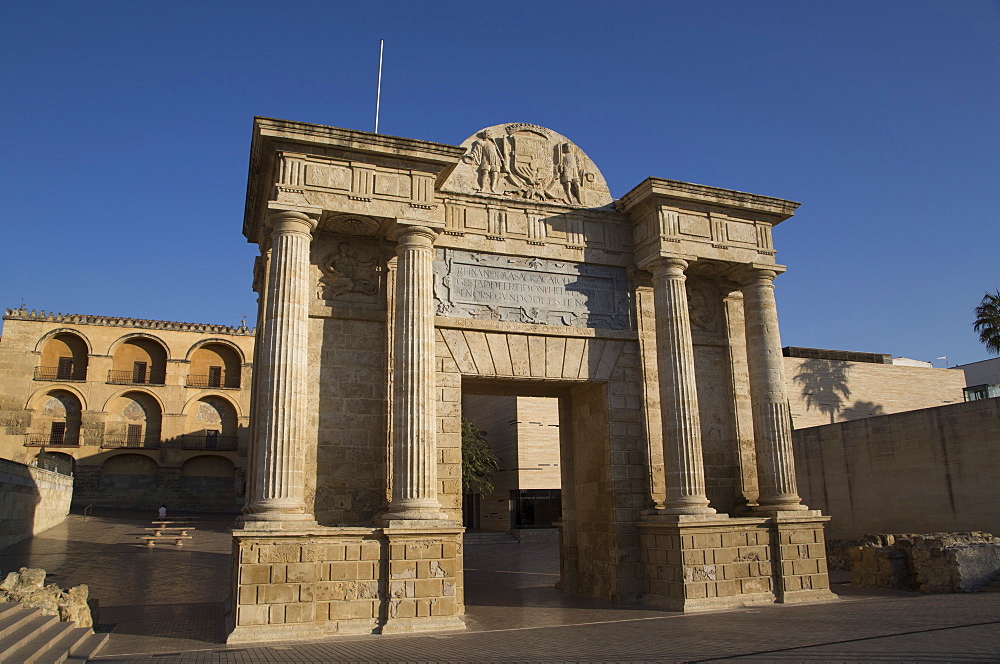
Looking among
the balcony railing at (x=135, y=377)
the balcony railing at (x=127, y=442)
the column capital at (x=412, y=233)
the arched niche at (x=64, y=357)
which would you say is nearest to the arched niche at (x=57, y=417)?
the arched niche at (x=64, y=357)

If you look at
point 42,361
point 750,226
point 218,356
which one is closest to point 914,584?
point 750,226

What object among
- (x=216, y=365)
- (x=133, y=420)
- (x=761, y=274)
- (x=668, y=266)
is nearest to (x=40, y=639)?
(x=668, y=266)

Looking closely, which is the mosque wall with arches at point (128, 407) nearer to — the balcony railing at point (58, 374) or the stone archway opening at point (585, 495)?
the balcony railing at point (58, 374)

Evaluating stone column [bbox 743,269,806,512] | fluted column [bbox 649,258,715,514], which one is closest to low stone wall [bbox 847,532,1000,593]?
stone column [bbox 743,269,806,512]

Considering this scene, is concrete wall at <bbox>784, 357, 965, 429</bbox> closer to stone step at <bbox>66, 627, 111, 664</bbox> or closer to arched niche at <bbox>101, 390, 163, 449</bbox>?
stone step at <bbox>66, 627, 111, 664</bbox>

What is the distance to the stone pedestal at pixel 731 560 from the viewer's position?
38.3 ft

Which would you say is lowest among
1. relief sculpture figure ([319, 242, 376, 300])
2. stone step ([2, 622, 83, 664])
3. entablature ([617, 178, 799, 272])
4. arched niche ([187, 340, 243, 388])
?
stone step ([2, 622, 83, 664])

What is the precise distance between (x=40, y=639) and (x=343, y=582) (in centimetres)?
349

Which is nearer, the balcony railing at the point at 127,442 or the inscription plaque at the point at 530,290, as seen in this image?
the inscription plaque at the point at 530,290

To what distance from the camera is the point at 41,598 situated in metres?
8.87

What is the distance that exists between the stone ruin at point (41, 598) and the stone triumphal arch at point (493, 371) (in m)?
1.84

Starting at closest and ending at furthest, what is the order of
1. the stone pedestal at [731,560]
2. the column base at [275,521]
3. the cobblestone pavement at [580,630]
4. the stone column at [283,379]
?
the cobblestone pavement at [580,630]
the column base at [275,521]
the stone column at [283,379]
the stone pedestal at [731,560]

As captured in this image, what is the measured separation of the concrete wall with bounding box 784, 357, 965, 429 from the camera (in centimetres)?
3198

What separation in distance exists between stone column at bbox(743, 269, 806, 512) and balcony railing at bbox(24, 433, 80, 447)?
3734cm
